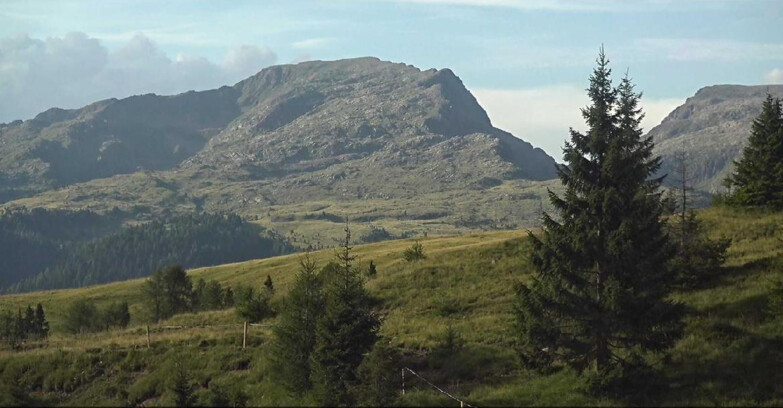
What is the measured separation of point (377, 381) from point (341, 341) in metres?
3.55

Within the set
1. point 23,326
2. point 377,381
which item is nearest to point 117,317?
point 23,326

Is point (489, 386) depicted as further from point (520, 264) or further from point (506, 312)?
point (520, 264)

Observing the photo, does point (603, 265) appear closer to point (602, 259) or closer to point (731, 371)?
point (602, 259)

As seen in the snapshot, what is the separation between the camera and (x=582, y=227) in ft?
89.1

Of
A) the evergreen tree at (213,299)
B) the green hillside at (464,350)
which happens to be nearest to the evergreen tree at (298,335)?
the green hillside at (464,350)

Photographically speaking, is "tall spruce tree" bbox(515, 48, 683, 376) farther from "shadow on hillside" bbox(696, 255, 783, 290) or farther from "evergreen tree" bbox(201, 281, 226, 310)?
"evergreen tree" bbox(201, 281, 226, 310)

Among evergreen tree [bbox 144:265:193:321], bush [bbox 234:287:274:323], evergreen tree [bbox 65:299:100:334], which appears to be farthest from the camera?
evergreen tree [bbox 65:299:100:334]

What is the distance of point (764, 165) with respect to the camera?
159 ft

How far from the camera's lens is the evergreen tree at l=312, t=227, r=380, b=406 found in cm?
2750

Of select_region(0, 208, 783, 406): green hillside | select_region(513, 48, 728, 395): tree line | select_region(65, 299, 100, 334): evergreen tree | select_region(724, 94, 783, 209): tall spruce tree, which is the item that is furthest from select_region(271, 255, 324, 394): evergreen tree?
select_region(65, 299, 100, 334): evergreen tree

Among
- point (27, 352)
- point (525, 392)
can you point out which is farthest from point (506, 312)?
point (27, 352)

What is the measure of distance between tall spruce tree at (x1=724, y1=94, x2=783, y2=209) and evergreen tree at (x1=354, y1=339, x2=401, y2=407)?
118 feet

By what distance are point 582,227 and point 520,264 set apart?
77.8 feet

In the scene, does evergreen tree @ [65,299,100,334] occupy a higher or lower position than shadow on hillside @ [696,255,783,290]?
lower
